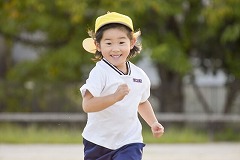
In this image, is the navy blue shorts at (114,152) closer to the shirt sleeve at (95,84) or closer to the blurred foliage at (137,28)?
the shirt sleeve at (95,84)

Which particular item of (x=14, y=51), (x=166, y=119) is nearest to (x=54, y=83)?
(x=166, y=119)

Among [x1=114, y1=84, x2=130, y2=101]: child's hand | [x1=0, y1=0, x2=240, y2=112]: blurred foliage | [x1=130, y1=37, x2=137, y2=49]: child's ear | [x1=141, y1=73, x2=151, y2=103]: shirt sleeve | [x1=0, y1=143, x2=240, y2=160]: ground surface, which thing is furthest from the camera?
[x1=0, y1=0, x2=240, y2=112]: blurred foliage

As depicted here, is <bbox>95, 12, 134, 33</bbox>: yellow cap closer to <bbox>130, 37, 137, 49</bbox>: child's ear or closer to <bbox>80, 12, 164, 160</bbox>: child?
<bbox>80, 12, 164, 160</bbox>: child

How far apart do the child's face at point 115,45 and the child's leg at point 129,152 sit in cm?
66

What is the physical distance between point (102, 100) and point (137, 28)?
13147 mm

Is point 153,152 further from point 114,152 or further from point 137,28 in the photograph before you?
point 114,152

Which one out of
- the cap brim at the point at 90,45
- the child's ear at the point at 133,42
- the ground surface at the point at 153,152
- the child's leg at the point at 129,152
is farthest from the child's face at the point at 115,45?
the ground surface at the point at 153,152

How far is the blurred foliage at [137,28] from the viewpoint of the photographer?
18922 mm

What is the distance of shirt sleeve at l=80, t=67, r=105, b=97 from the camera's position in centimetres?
622

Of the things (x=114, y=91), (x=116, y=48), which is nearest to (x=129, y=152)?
(x=114, y=91)

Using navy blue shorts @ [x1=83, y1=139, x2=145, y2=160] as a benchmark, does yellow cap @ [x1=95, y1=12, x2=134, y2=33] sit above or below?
above

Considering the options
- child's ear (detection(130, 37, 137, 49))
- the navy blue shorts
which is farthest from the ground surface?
child's ear (detection(130, 37, 137, 49))

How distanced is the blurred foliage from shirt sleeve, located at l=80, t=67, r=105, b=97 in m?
12.2

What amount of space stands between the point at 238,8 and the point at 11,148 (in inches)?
250
